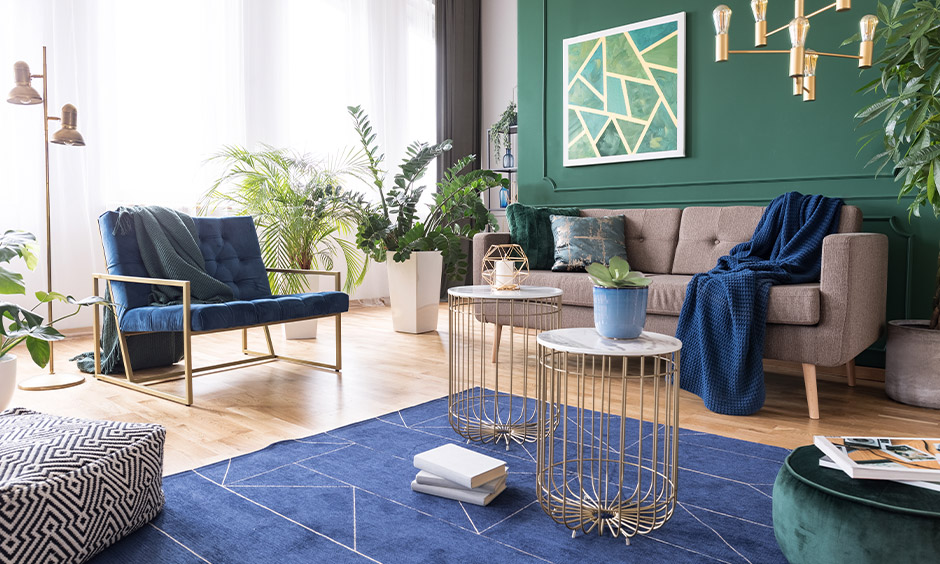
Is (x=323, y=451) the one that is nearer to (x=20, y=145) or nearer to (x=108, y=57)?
(x=20, y=145)

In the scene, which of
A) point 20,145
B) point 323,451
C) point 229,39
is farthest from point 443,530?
point 229,39

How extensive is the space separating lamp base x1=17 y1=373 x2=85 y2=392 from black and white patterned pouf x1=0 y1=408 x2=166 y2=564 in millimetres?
1324

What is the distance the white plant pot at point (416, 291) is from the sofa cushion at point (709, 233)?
1.67 meters

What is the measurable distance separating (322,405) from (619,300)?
1576 mm

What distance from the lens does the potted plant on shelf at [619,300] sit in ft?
4.89

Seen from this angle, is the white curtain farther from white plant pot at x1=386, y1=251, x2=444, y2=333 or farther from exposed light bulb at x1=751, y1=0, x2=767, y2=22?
exposed light bulb at x1=751, y1=0, x2=767, y2=22

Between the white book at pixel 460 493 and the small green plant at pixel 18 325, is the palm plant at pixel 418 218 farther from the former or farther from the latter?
the white book at pixel 460 493

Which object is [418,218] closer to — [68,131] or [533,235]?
[533,235]

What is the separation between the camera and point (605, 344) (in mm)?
1453

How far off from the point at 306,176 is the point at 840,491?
3.85m

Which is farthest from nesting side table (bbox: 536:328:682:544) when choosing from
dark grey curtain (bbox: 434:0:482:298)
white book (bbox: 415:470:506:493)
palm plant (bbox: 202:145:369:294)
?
dark grey curtain (bbox: 434:0:482:298)

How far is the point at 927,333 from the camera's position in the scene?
8.63 ft

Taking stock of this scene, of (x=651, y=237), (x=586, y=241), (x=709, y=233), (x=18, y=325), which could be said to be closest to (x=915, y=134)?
(x=709, y=233)

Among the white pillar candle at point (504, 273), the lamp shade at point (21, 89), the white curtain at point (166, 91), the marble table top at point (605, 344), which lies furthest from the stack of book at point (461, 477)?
the white curtain at point (166, 91)
